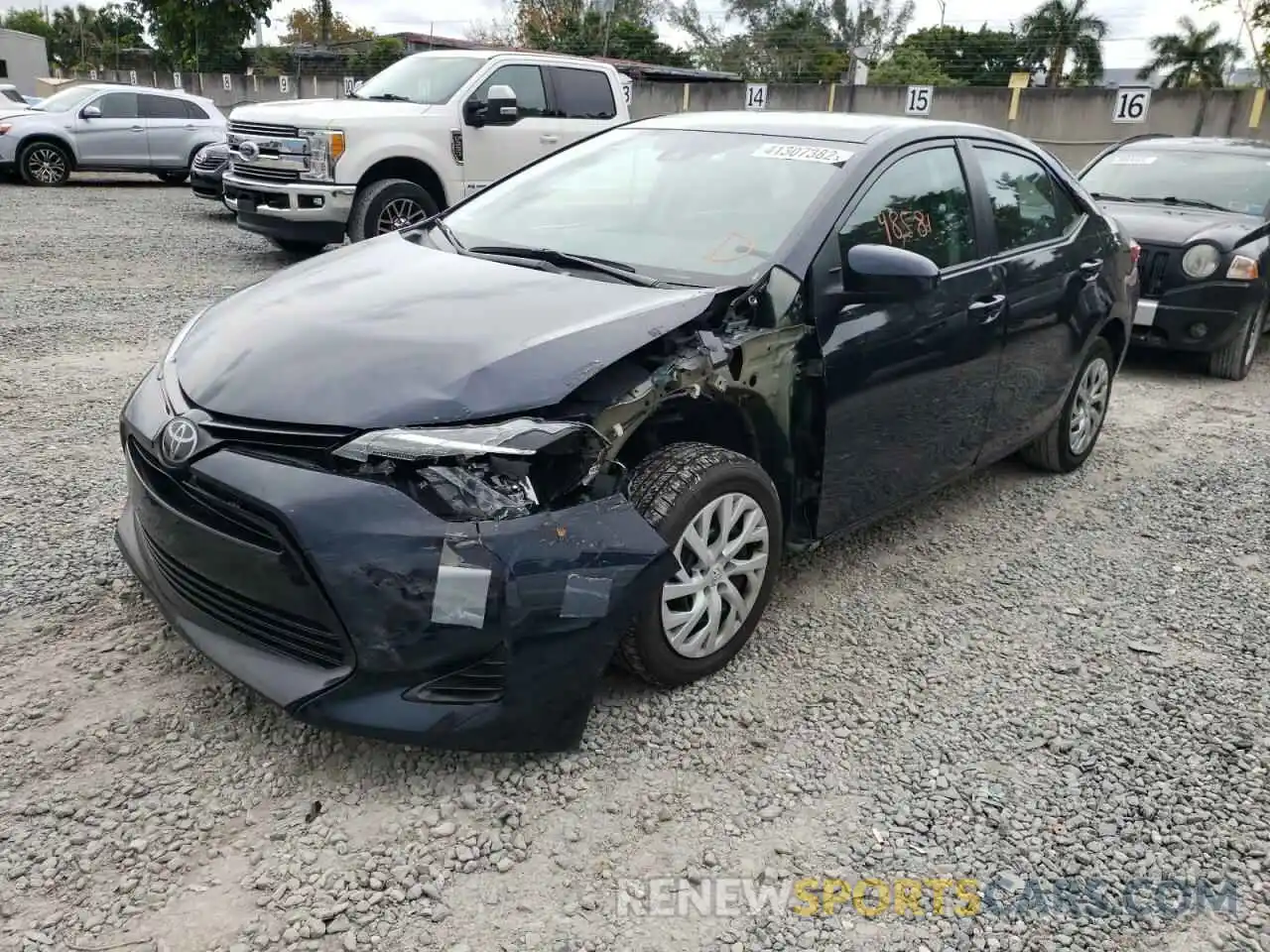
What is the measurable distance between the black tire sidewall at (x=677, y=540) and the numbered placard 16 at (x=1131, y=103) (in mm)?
18969

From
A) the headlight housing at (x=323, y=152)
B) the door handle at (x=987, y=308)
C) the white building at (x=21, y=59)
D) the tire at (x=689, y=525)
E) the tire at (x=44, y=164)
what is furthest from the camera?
the white building at (x=21, y=59)

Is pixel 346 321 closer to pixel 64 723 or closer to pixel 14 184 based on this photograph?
pixel 64 723

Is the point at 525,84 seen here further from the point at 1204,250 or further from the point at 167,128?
the point at 167,128

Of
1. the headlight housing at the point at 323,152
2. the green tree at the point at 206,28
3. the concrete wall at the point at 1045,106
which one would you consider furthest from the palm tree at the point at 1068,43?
the headlight housing at the point at 323,152

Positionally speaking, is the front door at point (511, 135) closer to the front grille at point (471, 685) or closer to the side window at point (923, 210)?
the side window at point (923, 210)

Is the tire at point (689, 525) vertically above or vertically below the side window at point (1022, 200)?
below

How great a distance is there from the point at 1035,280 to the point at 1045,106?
18.5 meters

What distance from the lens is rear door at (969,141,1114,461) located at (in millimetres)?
4113

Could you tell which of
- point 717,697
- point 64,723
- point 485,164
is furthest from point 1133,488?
point 485,164

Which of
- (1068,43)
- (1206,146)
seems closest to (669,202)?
(1206,146)

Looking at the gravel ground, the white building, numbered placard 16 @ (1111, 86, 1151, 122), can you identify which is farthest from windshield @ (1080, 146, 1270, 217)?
the white building

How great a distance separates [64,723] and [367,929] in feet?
3.78

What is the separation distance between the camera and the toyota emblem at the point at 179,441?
2512 millimetres

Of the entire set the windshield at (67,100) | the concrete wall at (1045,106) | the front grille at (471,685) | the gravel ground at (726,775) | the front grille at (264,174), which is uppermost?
the concrete wall at (1045,106)
